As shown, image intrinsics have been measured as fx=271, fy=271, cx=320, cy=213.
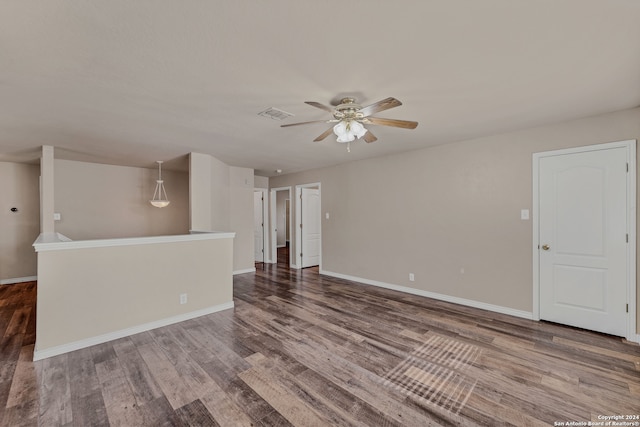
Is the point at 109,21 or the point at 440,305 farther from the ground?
the point at 109,21

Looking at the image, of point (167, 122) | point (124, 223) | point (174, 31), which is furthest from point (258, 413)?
point (124, 223)

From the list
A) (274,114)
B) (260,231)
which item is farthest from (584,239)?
(260,231)

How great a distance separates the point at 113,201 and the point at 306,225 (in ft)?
13.8

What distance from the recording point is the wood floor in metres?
1.85

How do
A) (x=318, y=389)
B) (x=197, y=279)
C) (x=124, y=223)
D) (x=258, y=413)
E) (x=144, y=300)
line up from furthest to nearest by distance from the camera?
(x=124, y=223), (x=197, y=279), (x=144, y=300), (x=318, y=389), (x=258, y=413)

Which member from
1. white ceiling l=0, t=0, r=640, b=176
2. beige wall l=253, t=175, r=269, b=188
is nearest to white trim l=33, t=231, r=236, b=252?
white ceiling l=0, t=0, r=640, b=176

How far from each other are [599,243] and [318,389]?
343 centimetres

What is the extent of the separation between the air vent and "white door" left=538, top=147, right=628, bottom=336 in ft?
10.4

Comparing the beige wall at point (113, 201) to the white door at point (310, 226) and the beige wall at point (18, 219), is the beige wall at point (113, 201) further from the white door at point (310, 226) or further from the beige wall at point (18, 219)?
the white door at point (310, 226)

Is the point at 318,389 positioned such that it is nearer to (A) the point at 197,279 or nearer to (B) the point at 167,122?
(A) the point at 197,279

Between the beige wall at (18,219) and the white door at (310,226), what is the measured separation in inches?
218

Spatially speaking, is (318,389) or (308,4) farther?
(318,389)

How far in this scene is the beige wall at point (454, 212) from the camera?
3449 mm

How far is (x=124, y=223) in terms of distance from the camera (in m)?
5.89
